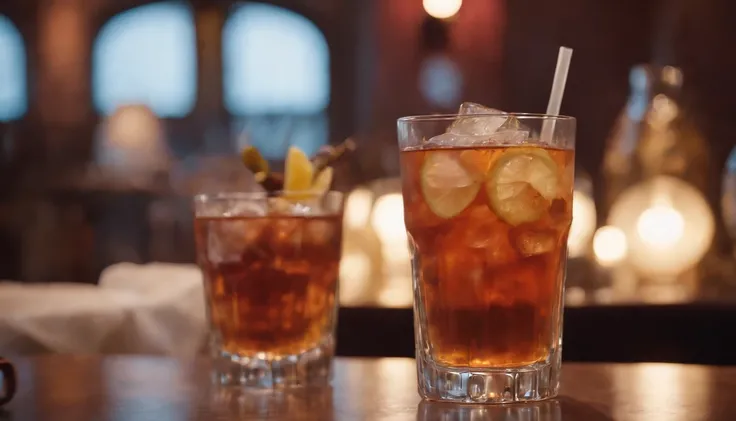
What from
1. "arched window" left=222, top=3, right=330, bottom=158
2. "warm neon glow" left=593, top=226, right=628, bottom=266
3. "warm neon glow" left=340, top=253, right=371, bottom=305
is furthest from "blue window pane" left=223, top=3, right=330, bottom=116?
"warm neon glow" left=593, top=226, right=628, bottom=266

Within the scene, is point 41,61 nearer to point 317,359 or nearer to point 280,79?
point 280,79

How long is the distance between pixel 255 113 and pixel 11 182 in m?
1.81

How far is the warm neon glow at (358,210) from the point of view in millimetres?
4198

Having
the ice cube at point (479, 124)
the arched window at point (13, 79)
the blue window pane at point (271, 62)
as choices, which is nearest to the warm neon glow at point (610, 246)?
the ice cube at point (479, 124)

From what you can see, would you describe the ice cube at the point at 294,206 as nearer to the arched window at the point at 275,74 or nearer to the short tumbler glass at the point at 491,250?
the short tumbler glass at the point at 491,250

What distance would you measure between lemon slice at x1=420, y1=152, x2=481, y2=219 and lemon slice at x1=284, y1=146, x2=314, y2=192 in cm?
22

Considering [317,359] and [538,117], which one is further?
[317,359]

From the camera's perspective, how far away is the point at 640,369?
3.71 feet

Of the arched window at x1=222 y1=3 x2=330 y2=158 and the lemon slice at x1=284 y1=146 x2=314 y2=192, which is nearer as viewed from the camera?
the lemon slice at x1=284 y1=146 x2=314 y2=192

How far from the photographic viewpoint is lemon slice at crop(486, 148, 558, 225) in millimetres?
935

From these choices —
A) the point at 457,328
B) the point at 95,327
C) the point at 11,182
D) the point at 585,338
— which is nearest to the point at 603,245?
the point at 585,338

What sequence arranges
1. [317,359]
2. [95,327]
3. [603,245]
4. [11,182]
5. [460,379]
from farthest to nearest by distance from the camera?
[11,182] < [603,245] < [95,327] < [317,359] < [460,379]

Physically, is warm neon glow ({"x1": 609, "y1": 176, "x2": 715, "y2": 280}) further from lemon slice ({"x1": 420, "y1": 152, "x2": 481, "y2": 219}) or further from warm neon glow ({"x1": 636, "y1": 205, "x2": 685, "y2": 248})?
lemon slice ({"x1": 420, "y1": 152, "x2": 481, "y2": 219})

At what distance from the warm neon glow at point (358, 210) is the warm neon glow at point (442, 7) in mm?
1533
